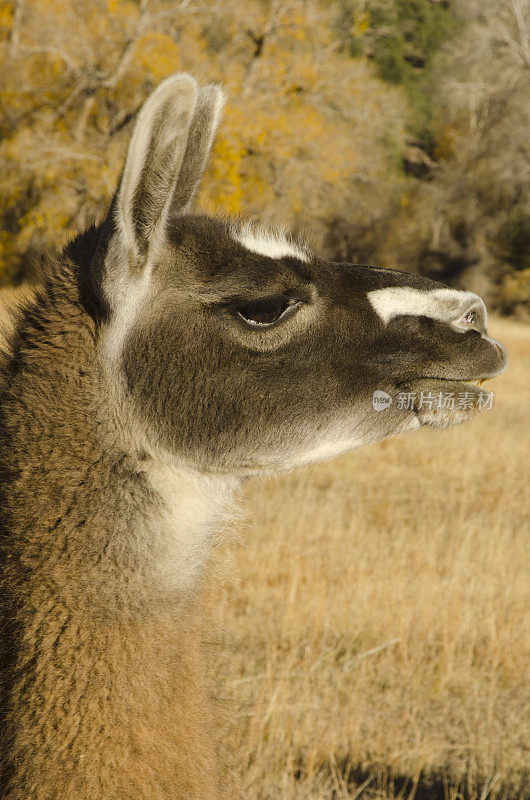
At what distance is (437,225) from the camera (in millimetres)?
37062

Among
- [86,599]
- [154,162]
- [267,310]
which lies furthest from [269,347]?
[86,599]

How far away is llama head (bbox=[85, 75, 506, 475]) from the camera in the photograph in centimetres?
221

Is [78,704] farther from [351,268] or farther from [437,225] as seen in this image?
[437,225]

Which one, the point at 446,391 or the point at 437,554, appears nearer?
the point at 446,391

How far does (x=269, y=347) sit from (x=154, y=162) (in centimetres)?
57

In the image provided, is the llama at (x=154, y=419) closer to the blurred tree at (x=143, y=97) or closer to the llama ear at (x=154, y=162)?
the llama ear at (x=154, y=162)

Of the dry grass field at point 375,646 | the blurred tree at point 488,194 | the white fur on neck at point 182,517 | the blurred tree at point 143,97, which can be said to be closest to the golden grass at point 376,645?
the dry grass field at point 375,646

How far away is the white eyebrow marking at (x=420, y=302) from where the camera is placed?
2.27 m

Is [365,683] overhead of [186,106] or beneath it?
beneath

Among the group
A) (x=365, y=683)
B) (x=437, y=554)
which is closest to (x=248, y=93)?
(x=437, y=554)

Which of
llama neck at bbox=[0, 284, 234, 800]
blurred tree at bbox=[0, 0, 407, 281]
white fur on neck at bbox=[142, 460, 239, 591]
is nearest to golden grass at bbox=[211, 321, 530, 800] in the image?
white fur on neck at bbox=[142, 460, 239, 591]

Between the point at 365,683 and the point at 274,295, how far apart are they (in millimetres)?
2666

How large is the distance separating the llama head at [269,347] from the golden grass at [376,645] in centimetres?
39

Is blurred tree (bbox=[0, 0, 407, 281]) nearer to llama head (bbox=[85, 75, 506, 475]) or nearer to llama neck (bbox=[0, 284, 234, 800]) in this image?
llama head (bbox=[85, 75, 506, 475])
